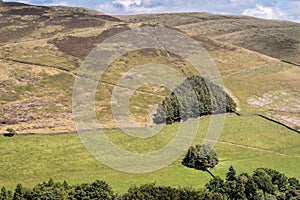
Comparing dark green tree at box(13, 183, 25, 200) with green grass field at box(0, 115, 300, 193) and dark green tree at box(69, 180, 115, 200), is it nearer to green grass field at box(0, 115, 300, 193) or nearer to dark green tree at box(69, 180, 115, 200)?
dark green tree at box(69, 180, 115, 200)

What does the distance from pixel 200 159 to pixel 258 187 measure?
16.0m

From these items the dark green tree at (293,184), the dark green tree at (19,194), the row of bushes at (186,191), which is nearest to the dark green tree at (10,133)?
the row of bushes at (186,191)

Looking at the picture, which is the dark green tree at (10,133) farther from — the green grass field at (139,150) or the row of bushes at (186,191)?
the row of bushes at (186,191)

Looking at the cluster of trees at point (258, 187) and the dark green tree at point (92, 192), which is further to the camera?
the cluster of trees at point (258, 187)

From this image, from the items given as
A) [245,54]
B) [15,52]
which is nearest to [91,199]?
[15,52]

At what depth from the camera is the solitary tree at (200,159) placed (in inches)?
3127

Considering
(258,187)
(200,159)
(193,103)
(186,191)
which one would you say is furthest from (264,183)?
(193,103)

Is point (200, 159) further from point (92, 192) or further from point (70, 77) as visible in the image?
point (70, 77)

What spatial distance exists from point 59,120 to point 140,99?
29604mm

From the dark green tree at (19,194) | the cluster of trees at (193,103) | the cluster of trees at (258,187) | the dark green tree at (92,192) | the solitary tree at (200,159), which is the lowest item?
the dark green tree at (19,194)

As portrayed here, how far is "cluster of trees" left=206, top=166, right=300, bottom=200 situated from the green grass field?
6.99 m

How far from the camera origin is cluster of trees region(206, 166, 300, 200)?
63.9m

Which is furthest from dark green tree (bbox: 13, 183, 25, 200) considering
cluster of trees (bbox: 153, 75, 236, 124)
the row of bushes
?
cluster of trees (bbox: 153, 75, 236, 124)

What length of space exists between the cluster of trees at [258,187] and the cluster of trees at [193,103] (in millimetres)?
38112
